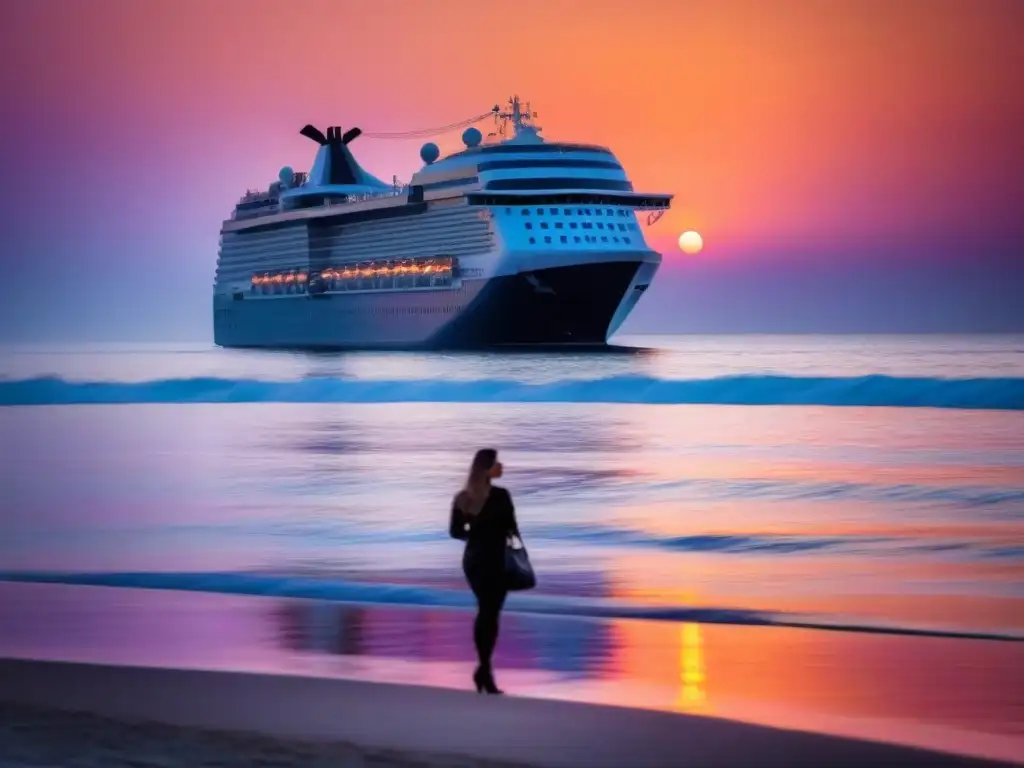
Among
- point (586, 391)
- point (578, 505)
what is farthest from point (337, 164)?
point (578, 505)

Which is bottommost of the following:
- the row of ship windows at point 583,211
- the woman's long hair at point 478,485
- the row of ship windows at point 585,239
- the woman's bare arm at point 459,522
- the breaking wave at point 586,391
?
the woman's bare arm at point 459,522

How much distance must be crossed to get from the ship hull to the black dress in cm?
7646

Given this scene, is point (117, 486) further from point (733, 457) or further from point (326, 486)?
point (733, 457)

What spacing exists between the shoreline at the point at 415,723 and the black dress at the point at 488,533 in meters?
0.65

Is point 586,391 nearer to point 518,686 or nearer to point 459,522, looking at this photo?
point 518,686

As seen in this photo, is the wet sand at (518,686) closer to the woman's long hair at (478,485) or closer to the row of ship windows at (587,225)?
the woman's long hair at (478,485)

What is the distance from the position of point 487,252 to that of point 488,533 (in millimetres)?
78447

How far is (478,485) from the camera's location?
8414 mm

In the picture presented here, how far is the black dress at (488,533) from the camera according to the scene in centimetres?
845

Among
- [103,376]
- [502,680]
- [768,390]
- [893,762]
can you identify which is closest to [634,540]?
[502,680]

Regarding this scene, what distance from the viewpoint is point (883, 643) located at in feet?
34.9

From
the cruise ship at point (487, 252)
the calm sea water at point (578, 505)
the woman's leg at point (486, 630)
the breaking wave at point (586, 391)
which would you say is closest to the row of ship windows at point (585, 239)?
the cruise ship at point (487, 252)

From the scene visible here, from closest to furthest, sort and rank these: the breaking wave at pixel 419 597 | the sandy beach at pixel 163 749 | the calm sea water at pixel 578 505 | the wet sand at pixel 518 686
Answer: the sandy beach at pixel 163 749 < the wet sand at pixel 518 686 < the breaking wave at pixel 419 597 < the calm sea water at pixel 578 505

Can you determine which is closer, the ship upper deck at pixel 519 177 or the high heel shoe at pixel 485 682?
the high heel shoe at pixel 485 682
